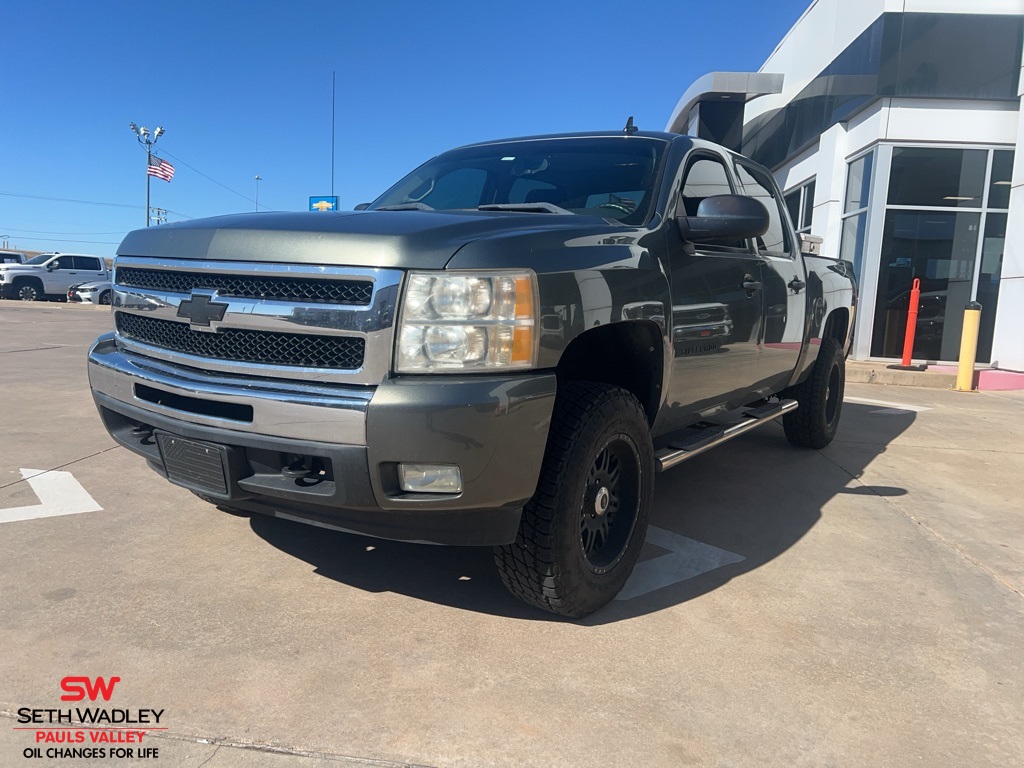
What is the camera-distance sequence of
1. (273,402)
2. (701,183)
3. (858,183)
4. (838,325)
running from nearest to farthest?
(273,402) → (701,183) → (838,325) → (858,183)

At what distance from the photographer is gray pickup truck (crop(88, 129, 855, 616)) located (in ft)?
7.35

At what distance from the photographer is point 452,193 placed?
12.5 feet

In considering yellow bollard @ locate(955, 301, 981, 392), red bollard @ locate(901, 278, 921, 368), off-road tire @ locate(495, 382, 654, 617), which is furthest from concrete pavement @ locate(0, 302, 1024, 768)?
red bollard @ locate(901, 278, 921, 368)

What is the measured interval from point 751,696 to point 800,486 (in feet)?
8.55

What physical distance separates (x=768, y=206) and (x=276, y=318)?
3.30 m

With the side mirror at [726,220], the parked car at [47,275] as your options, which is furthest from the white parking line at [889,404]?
the parked car at [47,275]

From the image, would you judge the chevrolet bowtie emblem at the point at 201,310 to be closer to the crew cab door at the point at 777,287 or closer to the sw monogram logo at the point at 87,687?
the sw monogram logo at the point at 87,687

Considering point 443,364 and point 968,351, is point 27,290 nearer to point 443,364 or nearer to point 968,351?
point 968,351

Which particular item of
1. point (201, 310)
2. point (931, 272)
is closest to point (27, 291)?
point (931, 272)

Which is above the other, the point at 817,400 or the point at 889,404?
the point at 817,400

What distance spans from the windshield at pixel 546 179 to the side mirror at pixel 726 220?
8.5 inches

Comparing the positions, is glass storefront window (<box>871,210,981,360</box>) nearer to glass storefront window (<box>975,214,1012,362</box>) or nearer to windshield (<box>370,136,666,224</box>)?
glass storefront window (<box>975,214,1012,362</box>)

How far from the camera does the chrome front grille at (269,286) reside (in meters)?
2.30

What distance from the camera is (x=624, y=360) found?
308cm
